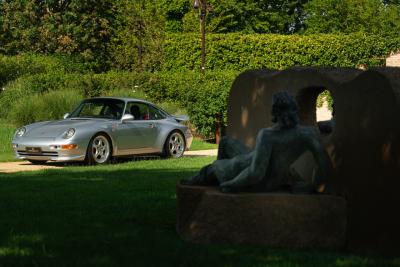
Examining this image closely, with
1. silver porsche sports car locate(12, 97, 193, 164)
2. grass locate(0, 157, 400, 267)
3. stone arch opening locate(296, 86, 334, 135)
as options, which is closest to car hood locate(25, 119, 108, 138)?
silver porsche sports car locate(12, 97, 193, 164)

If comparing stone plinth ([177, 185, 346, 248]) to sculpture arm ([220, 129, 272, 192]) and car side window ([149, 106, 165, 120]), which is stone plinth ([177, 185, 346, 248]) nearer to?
sculpture arm ([220, 129, 272, 192])

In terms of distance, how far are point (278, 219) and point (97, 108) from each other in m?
11.5

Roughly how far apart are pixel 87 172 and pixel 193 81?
48.1 feet

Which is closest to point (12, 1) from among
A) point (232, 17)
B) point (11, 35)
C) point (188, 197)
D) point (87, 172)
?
point (11, 35)

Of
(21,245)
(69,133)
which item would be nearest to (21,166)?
(69,133)

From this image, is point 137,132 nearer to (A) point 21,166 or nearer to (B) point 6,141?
(A) point 21,166

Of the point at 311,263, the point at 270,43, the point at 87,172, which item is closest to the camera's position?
the point at 311,263

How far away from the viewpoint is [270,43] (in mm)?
37844

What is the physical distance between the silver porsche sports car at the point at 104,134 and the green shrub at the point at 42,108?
4.65 m

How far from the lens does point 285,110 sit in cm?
666

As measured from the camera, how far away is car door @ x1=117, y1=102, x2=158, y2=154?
55.7 feet

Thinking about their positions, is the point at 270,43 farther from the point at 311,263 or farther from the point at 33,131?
the point at 311,263

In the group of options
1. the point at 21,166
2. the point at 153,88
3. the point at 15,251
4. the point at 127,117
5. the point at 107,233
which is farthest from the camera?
the point at 153,88

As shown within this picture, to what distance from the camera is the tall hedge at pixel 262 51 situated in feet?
123
